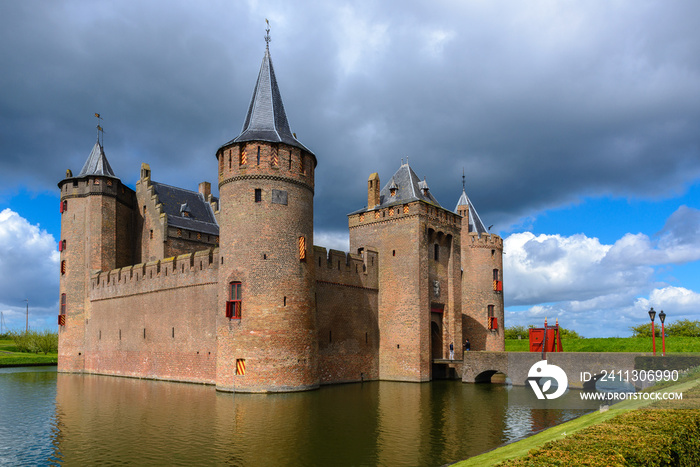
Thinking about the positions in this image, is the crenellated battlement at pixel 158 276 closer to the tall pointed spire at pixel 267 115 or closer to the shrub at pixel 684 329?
the tall pointed spire at pixel 267 115

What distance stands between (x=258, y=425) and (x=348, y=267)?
47.2 feet

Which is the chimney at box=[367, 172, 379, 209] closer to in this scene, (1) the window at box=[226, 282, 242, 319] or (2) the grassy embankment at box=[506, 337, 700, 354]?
(1) the window at box=[226, 282, 242, 319]

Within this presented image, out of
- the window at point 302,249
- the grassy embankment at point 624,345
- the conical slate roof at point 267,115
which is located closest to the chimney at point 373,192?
the conical slate roof at point 267,115

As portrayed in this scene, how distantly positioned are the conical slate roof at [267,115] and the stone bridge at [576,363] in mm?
13158

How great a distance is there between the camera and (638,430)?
734cm

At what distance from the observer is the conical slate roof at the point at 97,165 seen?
3462 cm

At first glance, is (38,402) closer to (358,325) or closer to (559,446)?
(358,325)

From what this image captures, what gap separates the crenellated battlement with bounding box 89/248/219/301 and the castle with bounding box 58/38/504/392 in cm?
9

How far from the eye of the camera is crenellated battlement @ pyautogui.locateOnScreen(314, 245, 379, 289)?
27125 millimetres

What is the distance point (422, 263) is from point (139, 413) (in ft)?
53.6

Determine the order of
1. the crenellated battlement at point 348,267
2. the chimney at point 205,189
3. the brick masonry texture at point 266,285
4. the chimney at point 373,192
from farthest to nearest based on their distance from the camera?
the chimney at point 205,189, the chimney at point 373,192, the crenellated battlement at point 348,267, the brick masonry texture at point 266,285

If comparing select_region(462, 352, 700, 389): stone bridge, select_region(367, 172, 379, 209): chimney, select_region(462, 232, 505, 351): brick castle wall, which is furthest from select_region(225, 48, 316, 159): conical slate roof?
select_region(462, 232, 505, 351): brick castle wall

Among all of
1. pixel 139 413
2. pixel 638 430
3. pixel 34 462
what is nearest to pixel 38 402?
pixel 139 413

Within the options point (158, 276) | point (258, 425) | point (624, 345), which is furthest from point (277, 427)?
point (624, 345)
